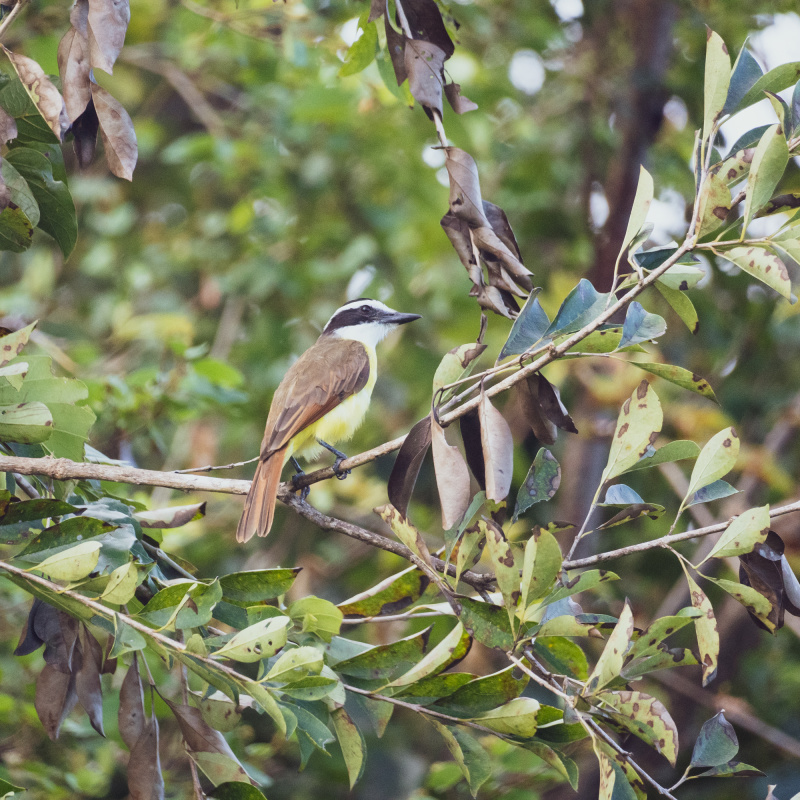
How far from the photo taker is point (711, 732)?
1.59m

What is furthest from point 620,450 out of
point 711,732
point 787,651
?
point 787,651

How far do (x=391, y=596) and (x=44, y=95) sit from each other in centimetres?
128

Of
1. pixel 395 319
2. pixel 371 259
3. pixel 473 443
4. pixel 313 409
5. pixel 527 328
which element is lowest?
pixel 371 259

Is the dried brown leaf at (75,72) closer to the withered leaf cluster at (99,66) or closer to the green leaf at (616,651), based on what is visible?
the withered leaf cluster at (99,66)

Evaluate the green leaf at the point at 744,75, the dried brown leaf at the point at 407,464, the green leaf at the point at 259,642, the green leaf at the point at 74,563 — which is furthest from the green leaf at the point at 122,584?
the green leaf at the point at 744,75

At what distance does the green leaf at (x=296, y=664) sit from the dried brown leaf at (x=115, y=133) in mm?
989

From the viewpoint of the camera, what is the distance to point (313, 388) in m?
3.29

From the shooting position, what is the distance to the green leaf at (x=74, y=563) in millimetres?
1576

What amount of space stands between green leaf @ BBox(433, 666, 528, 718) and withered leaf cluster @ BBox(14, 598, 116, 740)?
77 cm

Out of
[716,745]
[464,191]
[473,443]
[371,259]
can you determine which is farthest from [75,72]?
[371,259]

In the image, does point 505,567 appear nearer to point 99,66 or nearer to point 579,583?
point 579,583

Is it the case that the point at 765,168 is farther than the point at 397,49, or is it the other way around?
the point at 397,49

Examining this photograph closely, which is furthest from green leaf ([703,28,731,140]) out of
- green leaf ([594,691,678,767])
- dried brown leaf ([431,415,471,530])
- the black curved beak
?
the black curved beak

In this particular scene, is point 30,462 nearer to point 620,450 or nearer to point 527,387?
point 527,387
